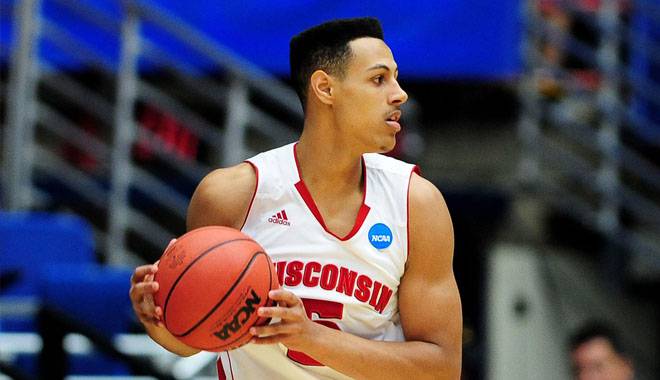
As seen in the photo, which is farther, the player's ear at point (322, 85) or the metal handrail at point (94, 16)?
the metal handrail at point (94, 16)

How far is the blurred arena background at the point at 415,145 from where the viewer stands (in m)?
6.85

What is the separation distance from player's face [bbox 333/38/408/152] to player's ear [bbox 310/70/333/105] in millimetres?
32

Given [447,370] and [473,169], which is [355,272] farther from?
[473,169]

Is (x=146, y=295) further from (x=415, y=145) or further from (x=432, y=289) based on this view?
(x=415, y=145)

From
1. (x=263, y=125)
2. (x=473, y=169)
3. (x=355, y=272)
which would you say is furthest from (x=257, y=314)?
(x=473, y=169)

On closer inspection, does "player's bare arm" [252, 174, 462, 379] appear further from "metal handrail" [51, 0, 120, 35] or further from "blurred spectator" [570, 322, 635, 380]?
"metal handrail" [51, 0, 120, 35]

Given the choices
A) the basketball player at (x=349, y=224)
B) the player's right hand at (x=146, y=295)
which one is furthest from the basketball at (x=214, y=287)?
the basketball player at (x=349, y=224)

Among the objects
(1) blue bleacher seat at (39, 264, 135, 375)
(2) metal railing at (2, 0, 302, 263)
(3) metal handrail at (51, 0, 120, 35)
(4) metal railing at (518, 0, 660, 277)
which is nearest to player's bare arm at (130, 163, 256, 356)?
(1) blue bleacher seat at (39, 264, 135, 375)

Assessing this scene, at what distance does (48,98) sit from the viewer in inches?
351

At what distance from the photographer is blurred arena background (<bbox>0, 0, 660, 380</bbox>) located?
685 cm

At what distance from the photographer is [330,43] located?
13.1 ft

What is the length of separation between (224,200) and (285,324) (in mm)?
644

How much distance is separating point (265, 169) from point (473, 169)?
4983mm

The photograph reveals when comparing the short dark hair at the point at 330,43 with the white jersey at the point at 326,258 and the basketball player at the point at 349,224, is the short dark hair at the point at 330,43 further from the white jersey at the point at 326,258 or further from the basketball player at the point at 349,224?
the white jersey at the point at 326,258
